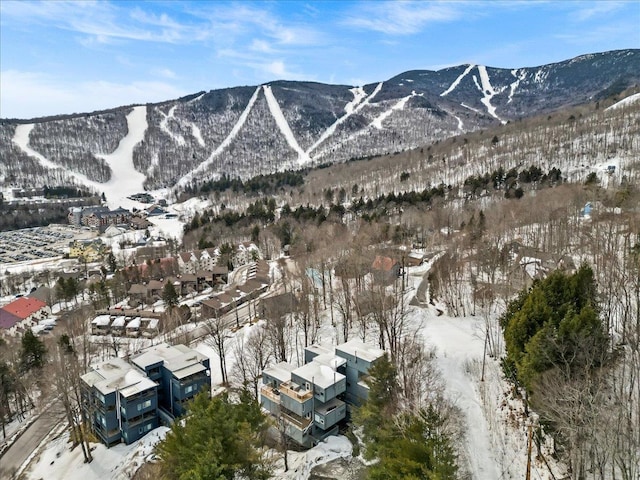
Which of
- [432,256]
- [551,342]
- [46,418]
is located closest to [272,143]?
[432,256]

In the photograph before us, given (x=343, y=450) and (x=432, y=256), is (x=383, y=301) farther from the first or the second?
(x=432, y=256)


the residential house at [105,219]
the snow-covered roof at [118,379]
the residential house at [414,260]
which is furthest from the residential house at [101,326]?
the residential house at [105,219]

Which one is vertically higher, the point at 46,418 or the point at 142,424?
the point at 142,424

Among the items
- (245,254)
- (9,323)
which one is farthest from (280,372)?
(245,254)

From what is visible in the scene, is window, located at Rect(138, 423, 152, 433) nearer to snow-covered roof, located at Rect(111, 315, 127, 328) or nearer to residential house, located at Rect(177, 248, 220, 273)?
snow-covered roof, located at Rect(111, 315, 127, 328)

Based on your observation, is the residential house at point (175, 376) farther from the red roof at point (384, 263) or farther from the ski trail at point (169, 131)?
the ski trail at point (169, 131)

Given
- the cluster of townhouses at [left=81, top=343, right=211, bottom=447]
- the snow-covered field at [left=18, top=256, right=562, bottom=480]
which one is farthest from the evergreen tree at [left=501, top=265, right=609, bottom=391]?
the cluster of townhouses at [left=81, top=343, right=211, bottom=447]
